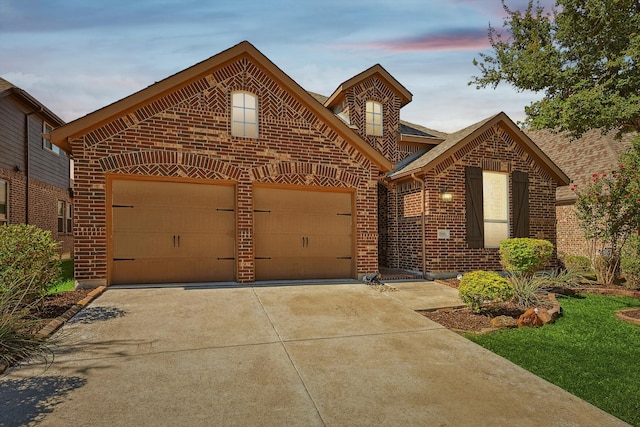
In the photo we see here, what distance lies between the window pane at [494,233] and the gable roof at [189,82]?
4532mm

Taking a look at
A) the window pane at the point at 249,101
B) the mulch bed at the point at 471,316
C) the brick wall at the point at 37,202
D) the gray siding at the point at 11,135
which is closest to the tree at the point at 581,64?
the mulch bed at the point at 471,316

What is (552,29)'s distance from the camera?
9250mm

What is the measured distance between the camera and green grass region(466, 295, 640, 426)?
3941 millimetres

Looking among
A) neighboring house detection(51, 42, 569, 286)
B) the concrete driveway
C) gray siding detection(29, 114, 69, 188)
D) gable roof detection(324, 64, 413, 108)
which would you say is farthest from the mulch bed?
gray siding detection(29, 114, 69, 188)

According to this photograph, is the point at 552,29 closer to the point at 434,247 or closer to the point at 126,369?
the point at 434,247

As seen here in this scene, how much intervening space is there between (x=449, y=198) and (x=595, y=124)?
4.22 metres

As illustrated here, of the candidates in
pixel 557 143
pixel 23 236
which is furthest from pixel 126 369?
pixel 557 143

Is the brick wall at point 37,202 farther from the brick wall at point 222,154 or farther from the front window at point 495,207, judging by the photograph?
the front window at point 495,207

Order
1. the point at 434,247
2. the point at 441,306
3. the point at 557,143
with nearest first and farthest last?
the point at 441,306, the point at 434,247, the point at 557,143

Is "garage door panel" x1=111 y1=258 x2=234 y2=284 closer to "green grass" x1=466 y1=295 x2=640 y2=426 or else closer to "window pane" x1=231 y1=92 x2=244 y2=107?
"window pane" x1=231 y1=92 x2=244 y2=107

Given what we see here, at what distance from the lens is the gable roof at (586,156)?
53.1 feet

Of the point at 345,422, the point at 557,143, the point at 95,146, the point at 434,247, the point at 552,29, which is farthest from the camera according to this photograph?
the point at 557,143

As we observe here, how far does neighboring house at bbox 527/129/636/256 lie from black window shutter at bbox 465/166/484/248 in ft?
21.0

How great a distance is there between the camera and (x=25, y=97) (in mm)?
14000
